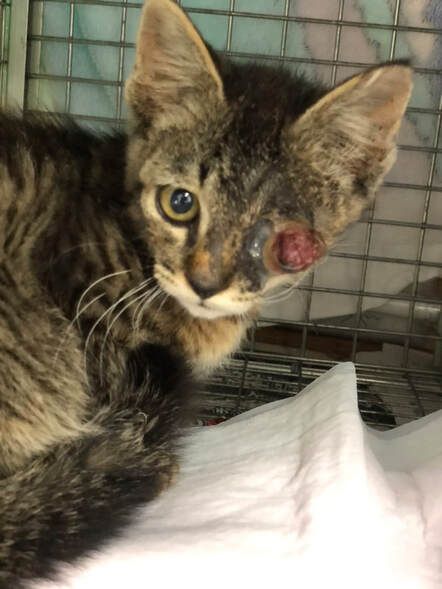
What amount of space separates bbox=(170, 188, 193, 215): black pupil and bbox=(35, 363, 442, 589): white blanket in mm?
388

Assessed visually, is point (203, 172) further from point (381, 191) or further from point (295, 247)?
point (381, 191)

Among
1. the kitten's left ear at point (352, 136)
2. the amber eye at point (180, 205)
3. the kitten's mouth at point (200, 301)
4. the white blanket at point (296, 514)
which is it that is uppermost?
the kitten's left ear at point (352, 136)

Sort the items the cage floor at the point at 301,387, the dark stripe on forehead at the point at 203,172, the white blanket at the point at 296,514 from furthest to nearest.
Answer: the cage floor at the point at 301,387, the dark stripe on forehead at the point at 203,172, the white blanket at the point at 296,514

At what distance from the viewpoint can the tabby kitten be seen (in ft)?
2.84

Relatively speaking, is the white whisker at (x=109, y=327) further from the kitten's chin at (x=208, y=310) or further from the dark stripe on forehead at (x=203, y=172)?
the dark stripe on forehead at (x=203, y=172)

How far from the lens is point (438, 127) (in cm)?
146

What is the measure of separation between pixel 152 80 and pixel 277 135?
0.64 feet

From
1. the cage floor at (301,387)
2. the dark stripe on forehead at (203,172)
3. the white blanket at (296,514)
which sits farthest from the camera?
the cage floor at (301,387)

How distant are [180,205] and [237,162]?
94 millimetres

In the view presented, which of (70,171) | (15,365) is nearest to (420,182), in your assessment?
(70,171)

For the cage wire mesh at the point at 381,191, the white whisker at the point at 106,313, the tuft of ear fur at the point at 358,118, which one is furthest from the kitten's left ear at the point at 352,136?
the cage wire mesh at the point at 381,191

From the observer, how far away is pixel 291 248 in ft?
2.91

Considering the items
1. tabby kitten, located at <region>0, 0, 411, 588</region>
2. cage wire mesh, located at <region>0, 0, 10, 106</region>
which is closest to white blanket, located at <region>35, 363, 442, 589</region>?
tabby kitten, located at <region>0, 0, 411, 588</region>

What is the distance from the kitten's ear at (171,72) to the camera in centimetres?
88
